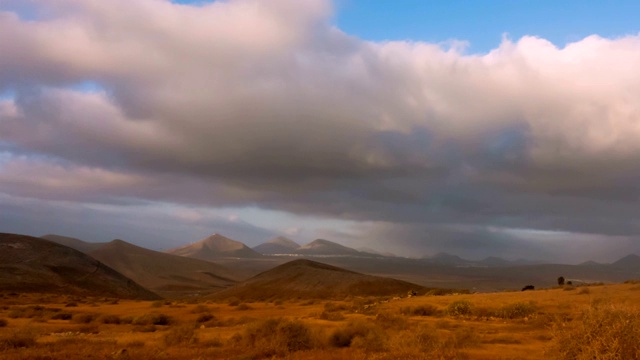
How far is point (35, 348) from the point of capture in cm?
1689

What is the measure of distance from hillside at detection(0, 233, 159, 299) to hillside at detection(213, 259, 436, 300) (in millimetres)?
20044

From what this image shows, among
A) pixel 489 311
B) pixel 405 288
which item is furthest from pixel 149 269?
pixel 489 311

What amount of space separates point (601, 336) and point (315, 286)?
76894 millimetres

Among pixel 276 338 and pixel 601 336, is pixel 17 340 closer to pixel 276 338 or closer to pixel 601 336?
pixel 276 338

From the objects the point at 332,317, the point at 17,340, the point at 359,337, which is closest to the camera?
the point at 17,340

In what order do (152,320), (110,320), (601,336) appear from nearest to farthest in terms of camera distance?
1. (601,336)
2. (152,320)
3. (110,320)

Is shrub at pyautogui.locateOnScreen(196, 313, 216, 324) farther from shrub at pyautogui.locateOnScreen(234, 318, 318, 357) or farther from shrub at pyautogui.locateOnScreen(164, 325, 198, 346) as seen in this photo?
shrub at pyautogui.locateOnScreen(234, 318, 318, 357)

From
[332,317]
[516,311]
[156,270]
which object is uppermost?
[516,311]

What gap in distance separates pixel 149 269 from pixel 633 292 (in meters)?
169

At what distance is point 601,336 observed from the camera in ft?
37.8

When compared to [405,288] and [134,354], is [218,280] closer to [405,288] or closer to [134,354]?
[405,288]

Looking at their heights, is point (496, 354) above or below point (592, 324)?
below

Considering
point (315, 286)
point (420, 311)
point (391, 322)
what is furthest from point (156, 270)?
point (391, 322)

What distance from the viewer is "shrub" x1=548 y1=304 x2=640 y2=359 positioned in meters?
11.1
